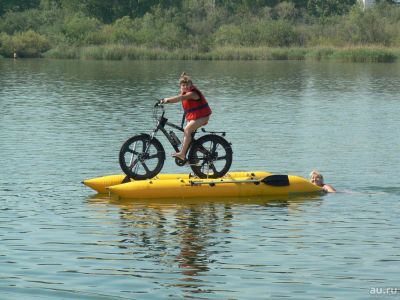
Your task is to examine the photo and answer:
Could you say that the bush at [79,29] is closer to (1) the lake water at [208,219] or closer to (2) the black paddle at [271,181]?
(1) the lake water at [208,219]

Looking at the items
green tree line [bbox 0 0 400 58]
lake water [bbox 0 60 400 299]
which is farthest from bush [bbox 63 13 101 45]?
lake water [bbox 0 60 400 299]

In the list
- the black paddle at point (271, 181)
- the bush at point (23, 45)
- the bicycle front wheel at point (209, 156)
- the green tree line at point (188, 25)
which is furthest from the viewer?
the green tree line at point (188, 25)

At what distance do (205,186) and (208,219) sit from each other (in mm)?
1487

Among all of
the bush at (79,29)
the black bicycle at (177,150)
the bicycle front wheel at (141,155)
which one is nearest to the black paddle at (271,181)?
the black bicycle at (177,150)

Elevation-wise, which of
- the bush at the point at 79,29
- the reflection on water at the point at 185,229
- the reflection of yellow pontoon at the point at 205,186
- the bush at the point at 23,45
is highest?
the bush at the point at 79,29

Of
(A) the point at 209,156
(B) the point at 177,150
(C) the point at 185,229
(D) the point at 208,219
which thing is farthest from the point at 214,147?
(C) the point at 185,229

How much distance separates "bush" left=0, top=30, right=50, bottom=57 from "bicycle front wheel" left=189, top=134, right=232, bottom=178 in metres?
64.5

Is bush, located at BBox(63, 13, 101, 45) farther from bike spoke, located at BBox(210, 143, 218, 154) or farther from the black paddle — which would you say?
the black paddle

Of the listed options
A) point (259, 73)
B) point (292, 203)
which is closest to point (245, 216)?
point (292, 203)

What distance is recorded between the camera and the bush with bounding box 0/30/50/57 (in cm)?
8225

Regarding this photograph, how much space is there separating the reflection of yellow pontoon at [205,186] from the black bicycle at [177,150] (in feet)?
0.69

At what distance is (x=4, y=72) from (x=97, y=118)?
27739 millimetres

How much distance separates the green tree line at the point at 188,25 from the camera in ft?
270

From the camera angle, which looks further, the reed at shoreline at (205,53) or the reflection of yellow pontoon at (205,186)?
the reed at shoreline at (205,53)
